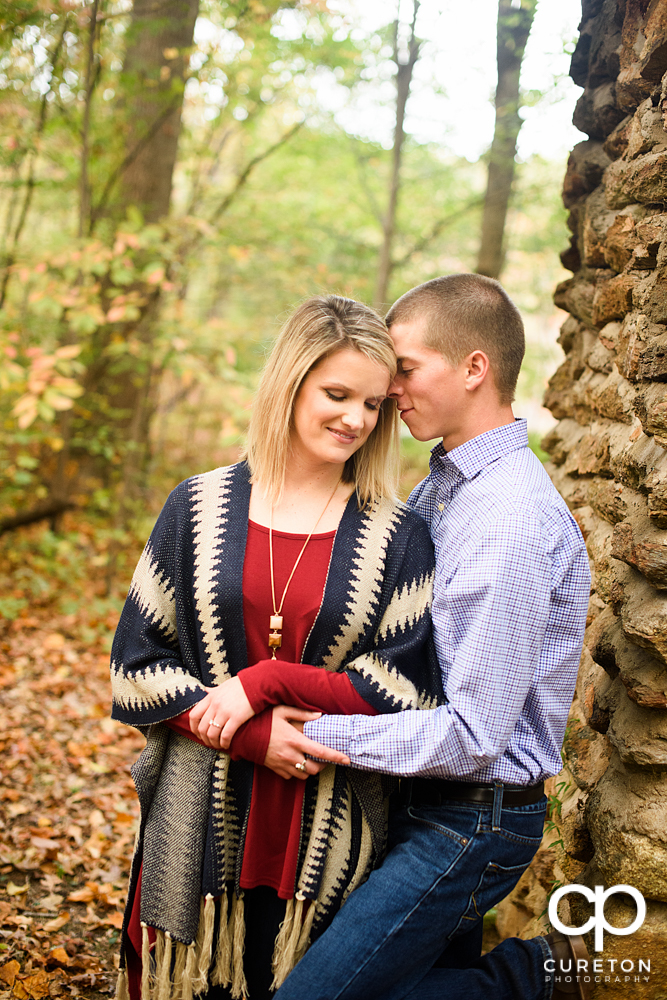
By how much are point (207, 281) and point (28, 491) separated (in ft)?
20.1

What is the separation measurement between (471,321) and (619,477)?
0.64 m

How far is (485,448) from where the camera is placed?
2059 mm

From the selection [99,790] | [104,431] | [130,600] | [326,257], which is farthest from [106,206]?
[130,600]

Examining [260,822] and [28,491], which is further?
[28,491]

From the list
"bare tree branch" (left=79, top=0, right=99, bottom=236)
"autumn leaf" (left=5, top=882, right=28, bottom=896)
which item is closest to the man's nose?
"autumn leaf" (left=5, top=882, right=28, bottom=896)

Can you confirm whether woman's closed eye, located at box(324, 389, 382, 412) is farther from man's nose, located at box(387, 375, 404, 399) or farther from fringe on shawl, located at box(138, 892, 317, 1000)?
fringe on shawl, located at box(138, 892, 317, 1000)

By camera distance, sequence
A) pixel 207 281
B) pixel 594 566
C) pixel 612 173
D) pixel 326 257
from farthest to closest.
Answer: pixel 207 281 → pixel 326 257 → pixel 612 173 → pixel 594 566

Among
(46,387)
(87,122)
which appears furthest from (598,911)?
(87,122)

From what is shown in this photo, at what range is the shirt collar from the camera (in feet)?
6.72

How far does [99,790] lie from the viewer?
12.2 feet

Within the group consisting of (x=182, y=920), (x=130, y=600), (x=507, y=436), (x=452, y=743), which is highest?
(x=507, y=436)

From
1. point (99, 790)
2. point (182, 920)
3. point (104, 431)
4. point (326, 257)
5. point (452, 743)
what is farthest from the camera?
point (326, 257)

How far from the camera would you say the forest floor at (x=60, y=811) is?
257 centimetres

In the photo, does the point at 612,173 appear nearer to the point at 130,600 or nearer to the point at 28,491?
the point at 130,600
